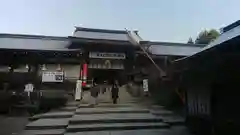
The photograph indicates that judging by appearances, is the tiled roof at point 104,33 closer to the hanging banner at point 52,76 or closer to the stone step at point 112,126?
the hanging banner at point 52,76

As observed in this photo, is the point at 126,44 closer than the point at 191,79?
No

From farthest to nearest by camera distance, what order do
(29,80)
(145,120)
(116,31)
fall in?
(116,31)
(29,80)
(145,120)

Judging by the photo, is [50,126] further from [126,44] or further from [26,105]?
[126,44]

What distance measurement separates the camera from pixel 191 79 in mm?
6379

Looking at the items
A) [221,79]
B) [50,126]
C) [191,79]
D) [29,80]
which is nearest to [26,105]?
[29,80]

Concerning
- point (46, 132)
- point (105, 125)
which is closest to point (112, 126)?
point (105, 125)

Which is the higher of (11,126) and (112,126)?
(112,126)

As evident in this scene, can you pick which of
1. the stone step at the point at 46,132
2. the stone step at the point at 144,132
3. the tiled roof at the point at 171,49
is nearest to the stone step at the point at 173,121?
the stone step at the point at 144,132

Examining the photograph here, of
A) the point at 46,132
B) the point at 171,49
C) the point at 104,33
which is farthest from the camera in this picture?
the point at 104,33

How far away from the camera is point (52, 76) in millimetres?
13609

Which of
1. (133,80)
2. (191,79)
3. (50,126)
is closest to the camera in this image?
(191,79)

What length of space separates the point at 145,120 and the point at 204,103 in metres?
3.54

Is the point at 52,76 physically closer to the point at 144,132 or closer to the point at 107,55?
the point at 107,55

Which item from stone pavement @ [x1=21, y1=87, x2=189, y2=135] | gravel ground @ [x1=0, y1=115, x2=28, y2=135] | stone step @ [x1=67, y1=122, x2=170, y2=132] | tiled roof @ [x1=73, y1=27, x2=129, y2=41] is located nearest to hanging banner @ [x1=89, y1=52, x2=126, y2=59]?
tiled roof @ [x1=73, y1=27, x2=129, y2=41]
